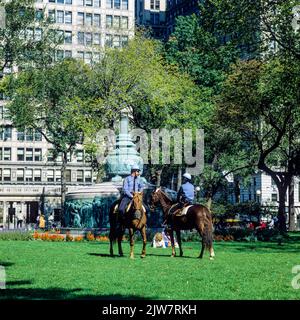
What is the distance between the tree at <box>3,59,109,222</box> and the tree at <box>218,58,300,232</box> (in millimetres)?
12749

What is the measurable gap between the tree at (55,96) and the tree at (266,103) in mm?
12749

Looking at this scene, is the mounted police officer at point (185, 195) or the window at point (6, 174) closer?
the mounted police officer at point (185, 195)

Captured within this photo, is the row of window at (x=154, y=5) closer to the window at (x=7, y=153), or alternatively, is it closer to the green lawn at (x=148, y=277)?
the window at (x=7, y=153)

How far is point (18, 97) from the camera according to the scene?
58.8m

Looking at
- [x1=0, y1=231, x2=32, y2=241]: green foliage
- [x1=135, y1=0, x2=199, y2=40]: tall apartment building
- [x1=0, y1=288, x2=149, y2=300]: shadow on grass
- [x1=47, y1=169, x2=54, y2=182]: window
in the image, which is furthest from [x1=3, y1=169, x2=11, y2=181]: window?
[x1=0, y1=288, x2=149, y2=300]: shadow on grass

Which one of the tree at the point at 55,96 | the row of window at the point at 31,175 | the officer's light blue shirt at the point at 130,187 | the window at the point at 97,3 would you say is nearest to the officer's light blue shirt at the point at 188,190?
the officer's light blue shirt at the point at 130,187

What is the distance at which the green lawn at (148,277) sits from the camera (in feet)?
41.2

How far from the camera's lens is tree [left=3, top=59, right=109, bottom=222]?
56.7 meters

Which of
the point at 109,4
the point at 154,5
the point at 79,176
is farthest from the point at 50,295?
the point at 154,5

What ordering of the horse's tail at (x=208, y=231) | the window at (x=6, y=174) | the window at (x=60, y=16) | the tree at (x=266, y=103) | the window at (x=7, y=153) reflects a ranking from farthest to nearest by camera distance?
the window at (x=60, y=16) < the window at (x=7, y=153) < the window at (x=6, y=174) < the tree at (x=266, y=103) < the horse's tail at (x=208, y=231)
